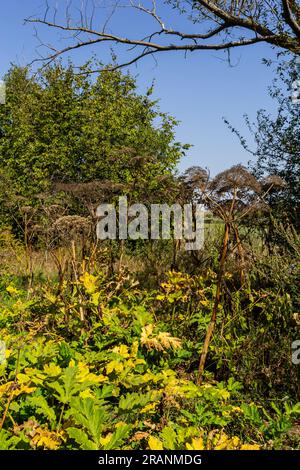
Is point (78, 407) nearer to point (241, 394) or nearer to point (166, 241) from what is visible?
point (241, 394)

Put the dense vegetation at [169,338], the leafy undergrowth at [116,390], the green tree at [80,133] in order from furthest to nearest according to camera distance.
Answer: the green tree at [80,133] < the dense vegetation at [169,338] < the leafy undergrowth at [116,390]

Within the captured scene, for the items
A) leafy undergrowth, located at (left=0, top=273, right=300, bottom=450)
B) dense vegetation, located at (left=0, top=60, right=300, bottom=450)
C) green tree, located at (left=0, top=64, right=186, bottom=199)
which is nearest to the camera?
leafy undergrowth, located at (left=0, top=273, right=300, bottom=450)

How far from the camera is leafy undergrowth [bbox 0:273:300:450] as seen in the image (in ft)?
8.27

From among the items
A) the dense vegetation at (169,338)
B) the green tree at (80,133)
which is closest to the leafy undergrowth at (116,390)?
the dense vegetation at (169,338)

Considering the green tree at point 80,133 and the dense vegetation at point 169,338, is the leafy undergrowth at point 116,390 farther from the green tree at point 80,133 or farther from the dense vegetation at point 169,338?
the green tree at point 80,133

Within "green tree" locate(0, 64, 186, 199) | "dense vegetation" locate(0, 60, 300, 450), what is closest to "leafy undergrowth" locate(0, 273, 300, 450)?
"dense vegetation" locate(0, 60, 300, 450)

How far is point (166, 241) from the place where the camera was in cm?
857

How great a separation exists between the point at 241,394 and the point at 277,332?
0.91m

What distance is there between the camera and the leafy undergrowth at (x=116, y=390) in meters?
2.52

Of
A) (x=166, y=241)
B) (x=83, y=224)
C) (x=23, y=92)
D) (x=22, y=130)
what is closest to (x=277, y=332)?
(x=83, y=224)

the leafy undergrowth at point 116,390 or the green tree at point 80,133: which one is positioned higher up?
the green tree at point 80,133

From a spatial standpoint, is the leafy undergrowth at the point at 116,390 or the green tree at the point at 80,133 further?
the green tree at the point at 80,133

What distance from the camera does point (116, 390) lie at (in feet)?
10.7

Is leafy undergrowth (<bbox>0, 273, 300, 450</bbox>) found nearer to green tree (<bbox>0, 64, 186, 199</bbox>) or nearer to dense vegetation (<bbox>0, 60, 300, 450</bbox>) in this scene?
dense vegetation (<bbox>0, 60, 300, 450</bbox>)
